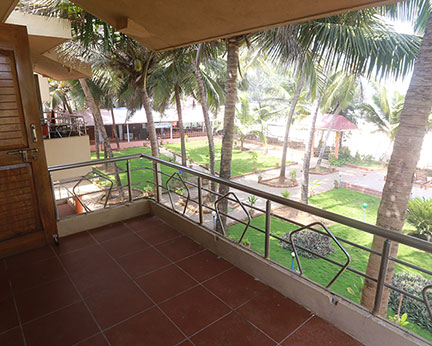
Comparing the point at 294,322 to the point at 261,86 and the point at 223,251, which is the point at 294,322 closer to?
the point at 223,251

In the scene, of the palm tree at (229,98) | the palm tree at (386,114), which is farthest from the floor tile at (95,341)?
the palm tree at (386,114)

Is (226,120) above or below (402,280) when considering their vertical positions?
above

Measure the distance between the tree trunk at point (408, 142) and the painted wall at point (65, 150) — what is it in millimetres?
7426

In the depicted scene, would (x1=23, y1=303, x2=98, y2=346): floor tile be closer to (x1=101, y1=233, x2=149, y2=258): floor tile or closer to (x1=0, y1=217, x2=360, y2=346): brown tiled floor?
(x1=0, y1=217, x2=360, y2=346): brown tiled floor

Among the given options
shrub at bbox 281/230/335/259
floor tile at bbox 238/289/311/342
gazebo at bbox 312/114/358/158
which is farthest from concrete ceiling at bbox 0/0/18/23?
gazebo at bbox 312/114/358/158

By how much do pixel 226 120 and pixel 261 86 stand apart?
3581cm

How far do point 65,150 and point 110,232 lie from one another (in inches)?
194

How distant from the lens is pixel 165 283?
2.98 metres

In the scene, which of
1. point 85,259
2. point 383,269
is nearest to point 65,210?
point 85,259

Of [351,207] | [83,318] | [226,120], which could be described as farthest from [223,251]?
[351,207]

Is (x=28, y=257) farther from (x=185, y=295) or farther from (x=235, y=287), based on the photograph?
(x=235, y=287)

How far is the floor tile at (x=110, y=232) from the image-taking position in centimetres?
398

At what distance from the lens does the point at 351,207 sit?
13.6 meters

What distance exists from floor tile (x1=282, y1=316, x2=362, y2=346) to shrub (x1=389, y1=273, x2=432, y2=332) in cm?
551
